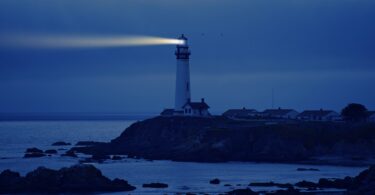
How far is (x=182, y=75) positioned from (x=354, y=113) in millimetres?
17347

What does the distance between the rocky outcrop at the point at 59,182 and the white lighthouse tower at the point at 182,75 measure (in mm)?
37177

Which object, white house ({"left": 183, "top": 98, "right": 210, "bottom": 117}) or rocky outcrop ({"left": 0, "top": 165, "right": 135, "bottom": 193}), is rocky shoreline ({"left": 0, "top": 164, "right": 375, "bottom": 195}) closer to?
rocky outcrop ({"left": 0, "top": 165, "right": 135, "bottom": 193})

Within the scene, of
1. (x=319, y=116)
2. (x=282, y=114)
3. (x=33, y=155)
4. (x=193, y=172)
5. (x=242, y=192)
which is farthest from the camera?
(x=282, y=114)

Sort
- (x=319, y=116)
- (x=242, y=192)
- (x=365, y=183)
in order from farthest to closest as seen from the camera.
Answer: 1. (x=319, y=116)
2. (x=242, y=192)
3. (x=365, y=183)

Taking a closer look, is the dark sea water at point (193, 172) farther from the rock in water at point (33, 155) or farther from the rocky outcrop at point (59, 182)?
the rock in water at point (33, 155)

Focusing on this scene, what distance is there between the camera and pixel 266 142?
8150cm

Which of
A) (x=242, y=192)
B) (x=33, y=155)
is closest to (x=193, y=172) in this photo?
(x=242, y=192)

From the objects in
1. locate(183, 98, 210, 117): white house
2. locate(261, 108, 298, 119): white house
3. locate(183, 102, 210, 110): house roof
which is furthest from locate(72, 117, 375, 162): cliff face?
locate(261, 108, 298, 119): white house

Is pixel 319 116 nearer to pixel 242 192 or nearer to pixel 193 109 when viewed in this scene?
pixel 193 109

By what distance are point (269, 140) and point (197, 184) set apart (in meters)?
18.5

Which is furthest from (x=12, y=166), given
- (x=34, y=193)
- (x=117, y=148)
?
(x=34, y=193)

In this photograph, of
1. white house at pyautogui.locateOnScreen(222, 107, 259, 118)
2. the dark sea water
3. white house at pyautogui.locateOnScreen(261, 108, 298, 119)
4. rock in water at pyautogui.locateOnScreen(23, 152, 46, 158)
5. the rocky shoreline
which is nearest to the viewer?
the rocky shoreline

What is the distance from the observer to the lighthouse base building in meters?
95.8

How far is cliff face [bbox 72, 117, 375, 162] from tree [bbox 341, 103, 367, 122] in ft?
36.7
